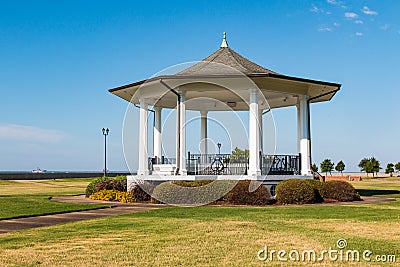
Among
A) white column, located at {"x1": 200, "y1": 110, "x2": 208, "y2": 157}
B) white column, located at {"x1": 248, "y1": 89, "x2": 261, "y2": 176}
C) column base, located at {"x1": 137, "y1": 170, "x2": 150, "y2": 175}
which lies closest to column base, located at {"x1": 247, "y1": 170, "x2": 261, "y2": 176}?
white column, located at {"x1": 248, "y1": 89, "x2": 261, "y2": 176}

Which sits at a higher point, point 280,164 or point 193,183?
point 280,164

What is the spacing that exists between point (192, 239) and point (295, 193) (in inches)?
403

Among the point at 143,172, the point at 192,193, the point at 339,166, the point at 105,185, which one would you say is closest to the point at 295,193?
the point at 192,193

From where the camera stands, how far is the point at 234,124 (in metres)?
25.2

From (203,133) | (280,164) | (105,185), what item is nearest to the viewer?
(105,185)

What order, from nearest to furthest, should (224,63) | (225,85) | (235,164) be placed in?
(225,85)
(235,164)
(224,63)

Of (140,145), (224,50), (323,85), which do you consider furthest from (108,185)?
(323,85)

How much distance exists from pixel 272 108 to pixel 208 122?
12.5 ft

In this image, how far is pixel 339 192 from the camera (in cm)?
2041

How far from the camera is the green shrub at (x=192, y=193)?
1911 centimetres

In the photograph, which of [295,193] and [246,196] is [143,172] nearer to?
[246,196]

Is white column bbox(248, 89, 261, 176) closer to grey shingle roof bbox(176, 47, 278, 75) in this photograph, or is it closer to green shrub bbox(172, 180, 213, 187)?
grey shingle roof bbox(176, 47, 278, 75)

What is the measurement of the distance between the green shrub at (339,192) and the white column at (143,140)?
8.58 m

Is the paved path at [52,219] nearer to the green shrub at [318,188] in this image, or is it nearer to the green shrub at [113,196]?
the green shrub at [113,196]
